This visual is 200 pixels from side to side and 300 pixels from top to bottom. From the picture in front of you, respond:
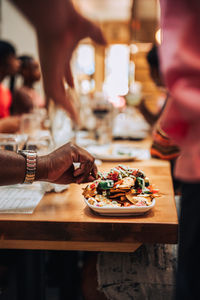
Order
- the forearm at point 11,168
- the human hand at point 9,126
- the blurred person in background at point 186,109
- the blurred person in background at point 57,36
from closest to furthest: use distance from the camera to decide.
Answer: the blurred person in background at point 57,36 → the blurred person in background at point 186,109 → the forearm at point 11,168 → the human hand at point 9,126

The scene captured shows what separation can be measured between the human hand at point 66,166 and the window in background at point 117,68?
7.79m

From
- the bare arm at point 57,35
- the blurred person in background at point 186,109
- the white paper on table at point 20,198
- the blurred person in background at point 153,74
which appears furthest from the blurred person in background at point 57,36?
the blurred person in background at point 153,74

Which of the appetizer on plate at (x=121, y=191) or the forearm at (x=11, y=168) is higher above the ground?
the forearm at (x=11, y=168)

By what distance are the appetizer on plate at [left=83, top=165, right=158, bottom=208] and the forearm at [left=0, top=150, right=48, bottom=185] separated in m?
0.15

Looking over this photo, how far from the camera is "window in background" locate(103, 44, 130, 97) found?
894cm

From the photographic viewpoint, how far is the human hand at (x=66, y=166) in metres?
1.04

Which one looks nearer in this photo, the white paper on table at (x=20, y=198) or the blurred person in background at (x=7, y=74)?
the white paper on table at (x=20, y=198)

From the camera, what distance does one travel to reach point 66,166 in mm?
1064

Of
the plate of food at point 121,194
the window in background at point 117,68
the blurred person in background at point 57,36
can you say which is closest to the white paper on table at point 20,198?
the plate of food at point 121,194

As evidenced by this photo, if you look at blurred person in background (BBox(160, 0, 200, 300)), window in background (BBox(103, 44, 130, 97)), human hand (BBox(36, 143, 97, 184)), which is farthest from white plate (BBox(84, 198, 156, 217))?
window in background (BBox(103, 44, 130, 97))

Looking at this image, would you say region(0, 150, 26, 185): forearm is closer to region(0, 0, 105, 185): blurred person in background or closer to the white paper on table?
the white paper on table

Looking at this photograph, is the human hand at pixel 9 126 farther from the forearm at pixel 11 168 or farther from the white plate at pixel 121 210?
the white plate at pixel 121 210

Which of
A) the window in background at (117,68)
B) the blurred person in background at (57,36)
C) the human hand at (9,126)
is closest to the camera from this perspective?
the blurred person in background at (57,36)

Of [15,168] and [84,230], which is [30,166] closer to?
[15,168]
